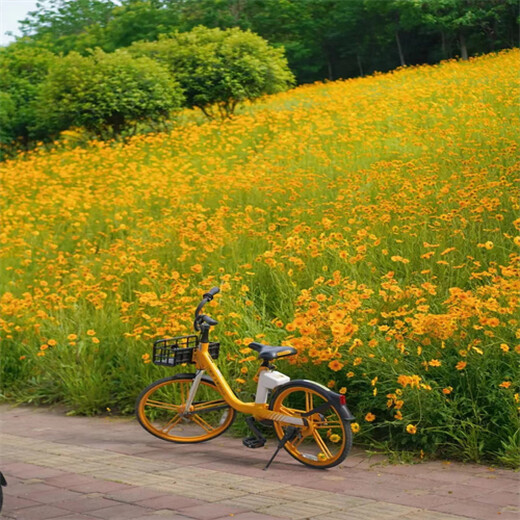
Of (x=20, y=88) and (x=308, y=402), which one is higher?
(x=20, y=88)

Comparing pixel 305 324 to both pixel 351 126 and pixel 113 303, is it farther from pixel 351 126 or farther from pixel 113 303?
pixel 351 126

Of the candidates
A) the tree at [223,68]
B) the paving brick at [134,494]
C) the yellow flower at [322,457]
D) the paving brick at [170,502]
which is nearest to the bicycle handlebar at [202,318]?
the yellow flower at [322,457]

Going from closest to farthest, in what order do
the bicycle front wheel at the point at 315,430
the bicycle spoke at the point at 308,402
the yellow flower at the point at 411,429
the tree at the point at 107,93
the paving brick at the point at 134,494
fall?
the paving brick at the point at 134,494
the yellow flower at the point at 411,429
the bicycle front wheel at the point at 315,430
the bicycle spoke at the point at 308,402
the tree at the point at 107,93

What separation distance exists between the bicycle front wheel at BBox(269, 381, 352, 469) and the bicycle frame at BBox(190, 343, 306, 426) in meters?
0.04

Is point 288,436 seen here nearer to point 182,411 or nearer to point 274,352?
point 274,352

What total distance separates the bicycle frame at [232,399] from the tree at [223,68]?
13530 mm

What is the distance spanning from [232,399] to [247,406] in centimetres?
16

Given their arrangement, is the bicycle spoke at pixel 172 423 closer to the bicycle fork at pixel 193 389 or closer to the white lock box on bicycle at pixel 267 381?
the bicycle fork at pixel 193 389

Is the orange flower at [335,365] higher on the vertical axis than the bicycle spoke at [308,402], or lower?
higher

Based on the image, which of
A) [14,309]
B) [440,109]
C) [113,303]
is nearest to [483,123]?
[440,109]

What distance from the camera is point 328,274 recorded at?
744cm

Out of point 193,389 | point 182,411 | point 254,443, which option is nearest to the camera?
point 254,443

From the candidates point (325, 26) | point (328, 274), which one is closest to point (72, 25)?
point (325, 26)

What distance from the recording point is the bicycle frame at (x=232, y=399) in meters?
5.43
